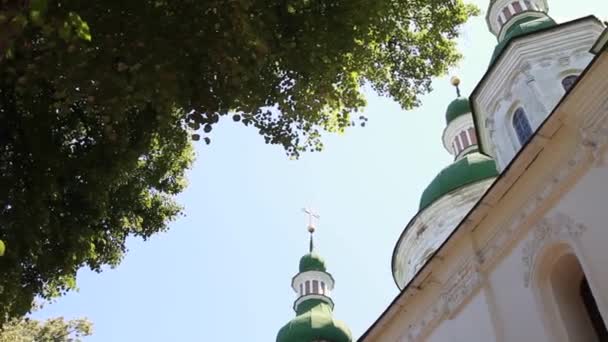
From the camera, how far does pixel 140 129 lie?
9.50m

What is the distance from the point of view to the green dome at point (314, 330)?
24203mm

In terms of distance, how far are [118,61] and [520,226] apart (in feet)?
20.1

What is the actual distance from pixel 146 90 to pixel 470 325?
6053 millimetres

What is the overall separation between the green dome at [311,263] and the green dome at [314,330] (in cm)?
406

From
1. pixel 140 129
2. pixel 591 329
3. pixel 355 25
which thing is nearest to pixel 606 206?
pixel 591 329

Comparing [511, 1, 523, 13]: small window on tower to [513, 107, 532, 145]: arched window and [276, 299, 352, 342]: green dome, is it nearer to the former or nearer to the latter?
[513, 107, 532, 145]: arched window

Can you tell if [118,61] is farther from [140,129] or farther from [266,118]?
[266,118]

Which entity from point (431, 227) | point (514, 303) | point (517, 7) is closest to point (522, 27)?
point (517, 7)

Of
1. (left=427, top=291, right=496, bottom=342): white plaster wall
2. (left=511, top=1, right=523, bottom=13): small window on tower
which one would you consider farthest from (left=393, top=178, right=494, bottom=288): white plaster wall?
(left=427, top=291, right=496, bottom=342): white plaster wall

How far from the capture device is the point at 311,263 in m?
30.3

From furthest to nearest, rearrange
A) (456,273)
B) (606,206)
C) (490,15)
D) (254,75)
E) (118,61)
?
(490,15) → (456,273) → (606,206) → (254,75) → (118,61)

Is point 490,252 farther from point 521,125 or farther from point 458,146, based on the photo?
point 458,146

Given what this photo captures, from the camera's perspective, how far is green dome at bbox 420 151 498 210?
68.9ft

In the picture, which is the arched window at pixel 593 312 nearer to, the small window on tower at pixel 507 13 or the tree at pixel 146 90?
the tree at pixel 146 90
